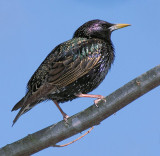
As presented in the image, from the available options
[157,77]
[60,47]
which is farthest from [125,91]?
[60,47]

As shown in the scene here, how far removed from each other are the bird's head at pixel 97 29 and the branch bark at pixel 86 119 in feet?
5.50

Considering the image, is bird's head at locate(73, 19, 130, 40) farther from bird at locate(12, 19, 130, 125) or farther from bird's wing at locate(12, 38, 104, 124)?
bird's wing at locate(12, 38, 104, 124)

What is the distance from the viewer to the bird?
A: 3951mm

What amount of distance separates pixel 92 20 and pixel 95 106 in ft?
6.48

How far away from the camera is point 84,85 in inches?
167

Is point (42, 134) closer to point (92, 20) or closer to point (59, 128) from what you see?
point (59, 128)

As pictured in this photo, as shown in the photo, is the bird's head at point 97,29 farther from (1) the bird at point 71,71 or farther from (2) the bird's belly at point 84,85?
(2) the bird's belly at point 84,85

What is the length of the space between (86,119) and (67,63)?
95 cm

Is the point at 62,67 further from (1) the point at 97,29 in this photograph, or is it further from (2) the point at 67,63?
(1) the point at 97,29

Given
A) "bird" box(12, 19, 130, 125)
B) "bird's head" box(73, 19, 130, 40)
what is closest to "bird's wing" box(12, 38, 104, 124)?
"bird" box(12, 19, 130, 125)

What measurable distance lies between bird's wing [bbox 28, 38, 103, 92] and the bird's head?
0.29 m

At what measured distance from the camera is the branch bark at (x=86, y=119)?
3.08 m

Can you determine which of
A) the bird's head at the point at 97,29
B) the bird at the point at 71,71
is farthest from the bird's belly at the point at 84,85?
the bird's head at the point at 97,29

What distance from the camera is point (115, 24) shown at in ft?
16.4
